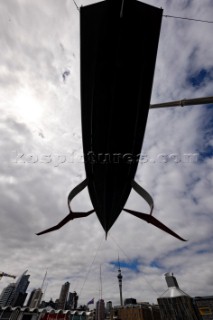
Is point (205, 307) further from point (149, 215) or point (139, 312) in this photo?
point (149, 215)

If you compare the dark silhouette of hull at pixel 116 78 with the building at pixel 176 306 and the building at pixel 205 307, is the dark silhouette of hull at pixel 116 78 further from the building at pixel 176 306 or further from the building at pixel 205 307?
the building at pixel 205 307

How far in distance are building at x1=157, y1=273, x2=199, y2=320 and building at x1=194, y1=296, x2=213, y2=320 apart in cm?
1385

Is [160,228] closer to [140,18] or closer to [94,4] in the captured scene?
[140,18]

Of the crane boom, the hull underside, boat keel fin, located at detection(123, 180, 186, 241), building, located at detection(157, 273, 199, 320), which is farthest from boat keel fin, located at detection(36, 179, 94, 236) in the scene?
building, located at detection(157, 273, 199, 320)

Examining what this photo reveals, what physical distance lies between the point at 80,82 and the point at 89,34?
39.4 inches

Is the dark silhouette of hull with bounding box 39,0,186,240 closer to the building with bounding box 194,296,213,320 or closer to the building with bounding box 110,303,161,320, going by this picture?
the building with bounding box 110,303,161,320

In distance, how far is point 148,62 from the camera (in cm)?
379

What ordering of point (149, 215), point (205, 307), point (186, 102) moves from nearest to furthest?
point (186, 102) < point (149, 215) < point (205, 307)

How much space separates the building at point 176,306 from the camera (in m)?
30.9

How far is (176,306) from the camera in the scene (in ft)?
106

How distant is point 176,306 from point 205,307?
19292 mm

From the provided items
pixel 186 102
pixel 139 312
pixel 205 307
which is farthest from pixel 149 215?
pixel 205 307

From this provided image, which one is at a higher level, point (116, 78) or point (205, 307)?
point (205, 307)

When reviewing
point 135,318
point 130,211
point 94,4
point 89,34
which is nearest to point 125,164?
point 130,211
